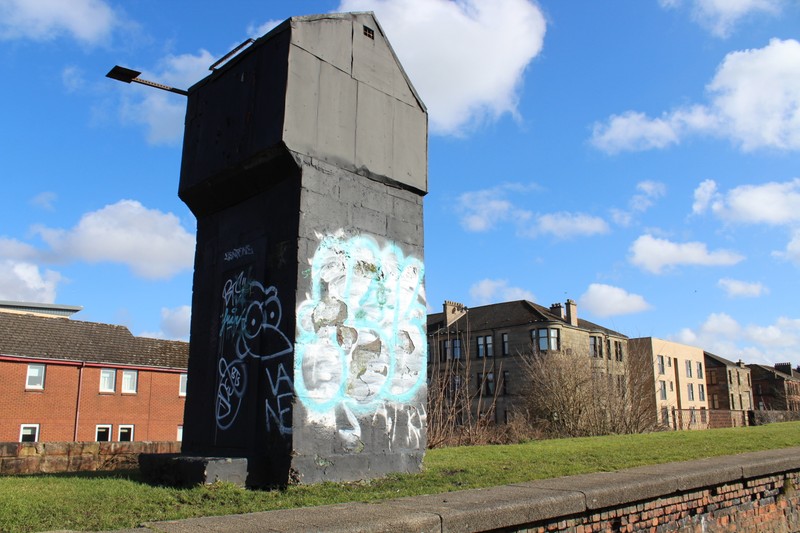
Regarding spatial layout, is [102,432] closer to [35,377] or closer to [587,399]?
[35,377]

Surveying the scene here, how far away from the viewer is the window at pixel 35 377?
31.0 m

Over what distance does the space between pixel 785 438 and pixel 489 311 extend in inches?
1789

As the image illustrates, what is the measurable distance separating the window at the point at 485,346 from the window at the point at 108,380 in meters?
30.1

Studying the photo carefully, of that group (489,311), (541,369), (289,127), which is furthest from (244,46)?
(489,311)

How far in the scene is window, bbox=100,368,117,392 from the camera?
110 feet

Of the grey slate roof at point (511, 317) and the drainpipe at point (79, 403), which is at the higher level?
the grey slate roof at point (511, 317)

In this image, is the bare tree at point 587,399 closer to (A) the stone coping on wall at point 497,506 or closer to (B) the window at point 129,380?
(A) the stone coping on wall at point 497,506

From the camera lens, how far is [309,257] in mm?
6918

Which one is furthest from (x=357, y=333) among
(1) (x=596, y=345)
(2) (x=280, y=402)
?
(1) (x=596, y=345)

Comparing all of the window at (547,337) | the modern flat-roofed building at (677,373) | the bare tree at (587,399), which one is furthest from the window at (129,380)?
the modern flat-roofed building at (677,373)

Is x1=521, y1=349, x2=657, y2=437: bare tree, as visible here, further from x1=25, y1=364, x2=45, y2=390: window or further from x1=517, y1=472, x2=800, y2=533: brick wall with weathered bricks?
x1=25, y1=364, x2=45, y2=390: window

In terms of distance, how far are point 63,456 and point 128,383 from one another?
87.3 feet

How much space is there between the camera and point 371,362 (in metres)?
7.37

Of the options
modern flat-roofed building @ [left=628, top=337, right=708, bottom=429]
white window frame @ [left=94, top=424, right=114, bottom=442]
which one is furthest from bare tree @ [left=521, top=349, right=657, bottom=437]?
modern flat-roofed building @ [left=628, top=337, right=708, bottom=429]
